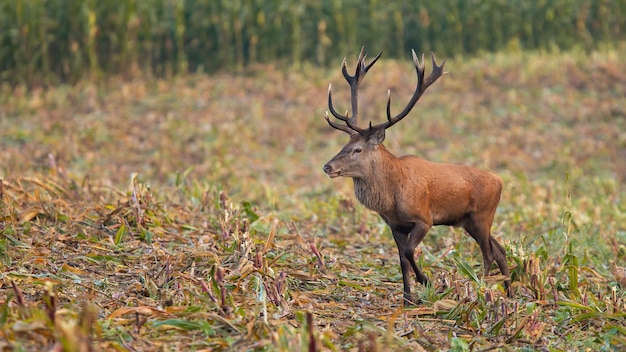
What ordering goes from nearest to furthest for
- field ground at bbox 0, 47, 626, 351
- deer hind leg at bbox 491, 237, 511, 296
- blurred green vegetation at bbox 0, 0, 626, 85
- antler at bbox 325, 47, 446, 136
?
field ground at bbox 0, 47, 626, 351, antler at bbox 325, 47, 446, 136, deer hind leg at bbox 491, 237, 511, 296, blurred green vegetation at bbox 0, 0, 626, 85

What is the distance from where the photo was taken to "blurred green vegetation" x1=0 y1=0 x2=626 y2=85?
16.2 metres

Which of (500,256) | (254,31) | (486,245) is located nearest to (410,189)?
(486,245)

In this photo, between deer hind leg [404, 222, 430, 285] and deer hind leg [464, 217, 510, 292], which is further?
deer hind leg [464, 217, 510, 292]

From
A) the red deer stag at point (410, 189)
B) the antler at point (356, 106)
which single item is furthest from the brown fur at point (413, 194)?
the antler at point (356, 106)

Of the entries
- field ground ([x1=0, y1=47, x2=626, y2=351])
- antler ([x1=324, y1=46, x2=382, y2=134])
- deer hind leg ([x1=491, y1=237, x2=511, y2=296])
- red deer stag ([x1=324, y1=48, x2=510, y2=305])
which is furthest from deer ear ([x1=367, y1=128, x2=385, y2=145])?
deer hind leg ([x1=491, y1=237, x2=511, y2=296])

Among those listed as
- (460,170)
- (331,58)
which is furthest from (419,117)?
(460,170)

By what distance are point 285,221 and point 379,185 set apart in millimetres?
1786

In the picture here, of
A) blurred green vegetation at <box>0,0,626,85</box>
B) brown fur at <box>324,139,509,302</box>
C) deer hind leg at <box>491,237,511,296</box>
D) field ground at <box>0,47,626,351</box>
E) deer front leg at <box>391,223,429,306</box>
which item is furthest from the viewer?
blurred green vegetation at <box>0,0,626,85</box>

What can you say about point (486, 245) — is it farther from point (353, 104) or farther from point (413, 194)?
point (353, 104)

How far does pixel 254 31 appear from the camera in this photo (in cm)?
1808

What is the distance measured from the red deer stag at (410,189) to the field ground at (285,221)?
268 millimetres

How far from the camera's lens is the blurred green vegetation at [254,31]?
16.2 m

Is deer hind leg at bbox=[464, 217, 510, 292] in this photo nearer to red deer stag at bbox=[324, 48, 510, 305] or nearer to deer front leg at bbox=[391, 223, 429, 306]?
red deer stag at bbox=[324, 48, 510, 305]

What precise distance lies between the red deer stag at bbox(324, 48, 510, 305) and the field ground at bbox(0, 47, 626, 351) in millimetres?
268
